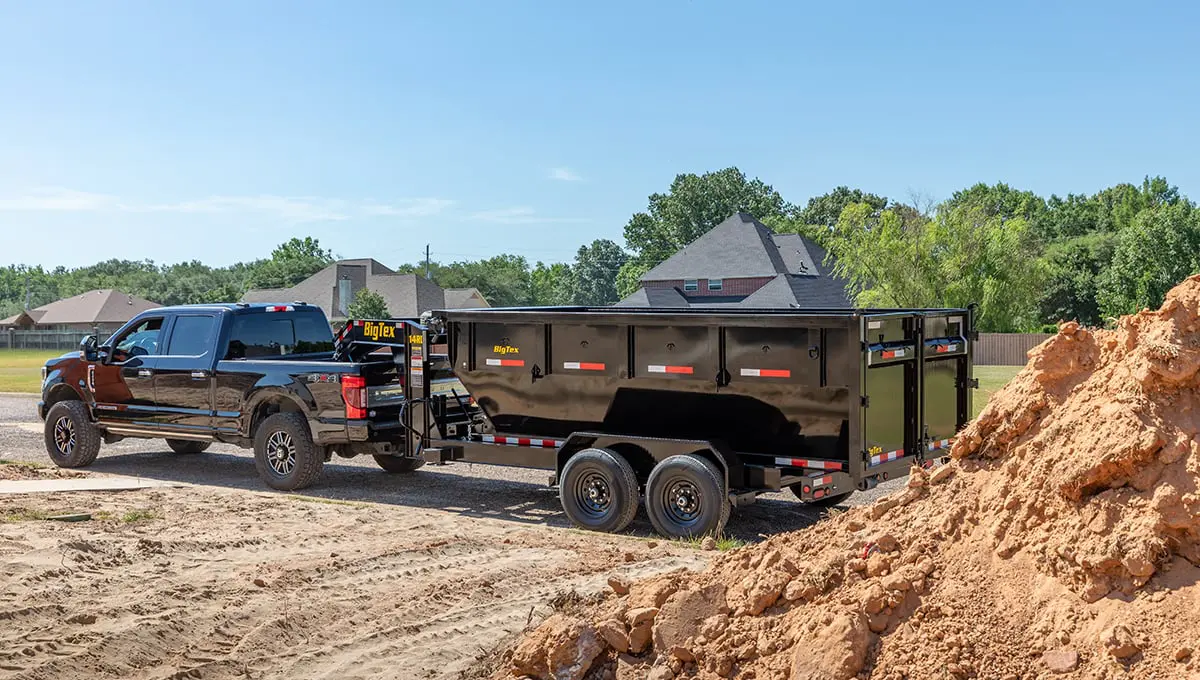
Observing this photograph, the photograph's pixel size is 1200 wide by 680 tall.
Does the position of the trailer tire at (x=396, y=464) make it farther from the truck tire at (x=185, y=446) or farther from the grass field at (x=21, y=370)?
the grass field at (x=21, y=370)

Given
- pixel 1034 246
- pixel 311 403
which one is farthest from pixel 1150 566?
pixel 1034 246

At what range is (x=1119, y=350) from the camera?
249 inches

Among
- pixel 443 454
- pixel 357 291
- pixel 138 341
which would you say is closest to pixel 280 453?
pixel 443 454

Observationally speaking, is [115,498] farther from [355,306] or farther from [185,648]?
[355,306]

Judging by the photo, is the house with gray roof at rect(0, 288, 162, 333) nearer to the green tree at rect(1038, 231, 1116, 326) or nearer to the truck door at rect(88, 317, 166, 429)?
the green tree at rect(1038, 231, 1116, 326)

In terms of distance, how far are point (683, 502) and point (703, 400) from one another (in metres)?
0.95

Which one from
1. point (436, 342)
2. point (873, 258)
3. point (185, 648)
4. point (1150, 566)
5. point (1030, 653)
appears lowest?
→ point (185, 648)

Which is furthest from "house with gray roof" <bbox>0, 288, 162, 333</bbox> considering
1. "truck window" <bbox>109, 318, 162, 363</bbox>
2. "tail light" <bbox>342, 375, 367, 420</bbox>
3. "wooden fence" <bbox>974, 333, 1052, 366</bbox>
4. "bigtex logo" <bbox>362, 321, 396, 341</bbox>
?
"tail light" <bbox>342, 375, 367, 420</bbox>

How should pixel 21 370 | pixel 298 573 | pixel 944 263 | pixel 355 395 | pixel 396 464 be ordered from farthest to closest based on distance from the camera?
pixel 21 370
pixel 944 263
pixel 396 464
pixel 355 395
pixel 298 573

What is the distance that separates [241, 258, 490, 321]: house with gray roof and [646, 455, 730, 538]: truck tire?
6226cm

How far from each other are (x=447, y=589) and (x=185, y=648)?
74.1 inches

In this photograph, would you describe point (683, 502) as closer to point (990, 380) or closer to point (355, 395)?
point (355, 395)

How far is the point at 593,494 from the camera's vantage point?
35.8ft

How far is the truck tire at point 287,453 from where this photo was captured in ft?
43.9
